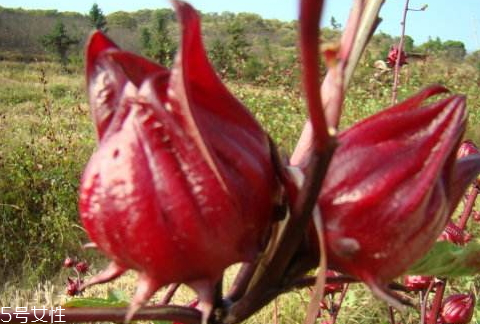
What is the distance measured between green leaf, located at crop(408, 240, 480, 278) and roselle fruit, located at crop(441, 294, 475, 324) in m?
0.72

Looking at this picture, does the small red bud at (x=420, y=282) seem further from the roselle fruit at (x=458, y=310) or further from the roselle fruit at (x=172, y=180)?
the roselle fruit at (x=172, y=180)

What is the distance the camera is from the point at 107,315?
0.37 m

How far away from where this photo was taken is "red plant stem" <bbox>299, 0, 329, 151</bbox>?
0.22 m

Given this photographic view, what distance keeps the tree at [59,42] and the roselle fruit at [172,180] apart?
19.1m

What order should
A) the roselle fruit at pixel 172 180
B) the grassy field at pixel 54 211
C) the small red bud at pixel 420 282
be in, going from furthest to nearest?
the grassy field at pixel 54 211, the small red bud at pixel 420 282, the roselle fruit at pixel 172 180

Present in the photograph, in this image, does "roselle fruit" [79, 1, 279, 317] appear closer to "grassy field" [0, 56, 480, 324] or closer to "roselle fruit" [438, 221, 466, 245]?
"roselle fruit" [438, 221, 466, 245]

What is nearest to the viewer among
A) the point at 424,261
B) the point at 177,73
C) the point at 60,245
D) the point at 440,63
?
the point at 177,73

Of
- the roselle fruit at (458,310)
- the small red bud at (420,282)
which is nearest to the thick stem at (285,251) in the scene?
the small red bud at (420,282)

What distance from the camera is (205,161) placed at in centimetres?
34

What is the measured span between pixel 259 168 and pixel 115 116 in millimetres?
85

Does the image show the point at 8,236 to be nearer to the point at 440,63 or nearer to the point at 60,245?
the point at 60,245

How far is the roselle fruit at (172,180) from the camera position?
34 cm

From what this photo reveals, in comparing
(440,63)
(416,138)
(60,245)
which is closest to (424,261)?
(416,138)

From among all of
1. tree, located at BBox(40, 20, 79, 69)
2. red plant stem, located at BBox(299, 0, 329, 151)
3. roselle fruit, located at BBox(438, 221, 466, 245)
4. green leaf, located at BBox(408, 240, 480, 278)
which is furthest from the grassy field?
tree, located at BBox(40, 20, 79, 69)
